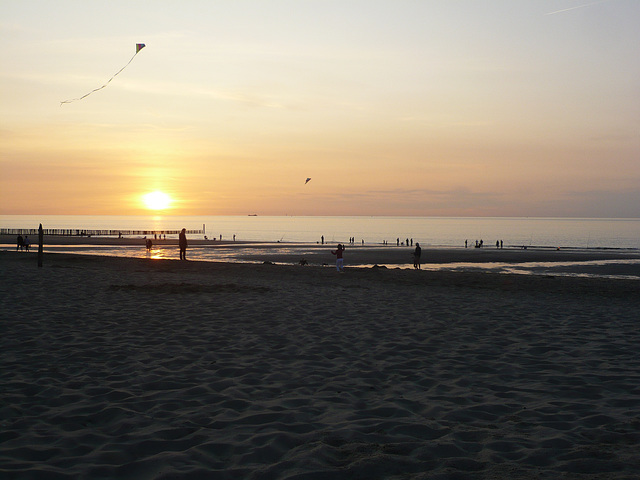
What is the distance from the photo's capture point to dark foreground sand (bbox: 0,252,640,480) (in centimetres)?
415

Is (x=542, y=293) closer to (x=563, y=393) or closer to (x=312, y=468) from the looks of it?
(x=563, y=393)

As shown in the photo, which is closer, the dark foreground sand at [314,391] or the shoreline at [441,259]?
the dark foreground sand at [314,391]

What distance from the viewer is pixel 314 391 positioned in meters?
6.09

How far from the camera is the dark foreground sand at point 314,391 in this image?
163 inches

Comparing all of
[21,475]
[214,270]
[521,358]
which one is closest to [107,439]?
[21,475]

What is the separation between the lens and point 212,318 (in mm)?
11039

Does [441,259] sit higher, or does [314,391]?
[441,259]

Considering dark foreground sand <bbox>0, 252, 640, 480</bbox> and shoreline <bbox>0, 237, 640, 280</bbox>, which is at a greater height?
shoreline <bbox>0, 237, 640, 280</bbox>

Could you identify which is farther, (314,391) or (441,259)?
(441,259)

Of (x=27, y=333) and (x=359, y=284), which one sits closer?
(x=27, y=333)

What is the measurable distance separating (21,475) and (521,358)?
669 centimetres

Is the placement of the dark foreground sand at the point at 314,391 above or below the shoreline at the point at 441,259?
below

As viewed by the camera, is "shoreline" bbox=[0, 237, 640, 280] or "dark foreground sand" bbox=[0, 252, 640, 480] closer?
"dark foreground sand" bbox=[0, 252, 640, 480]

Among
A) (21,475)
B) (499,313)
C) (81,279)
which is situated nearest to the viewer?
(21,475)
